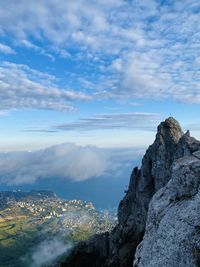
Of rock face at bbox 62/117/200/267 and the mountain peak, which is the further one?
the mountain peak

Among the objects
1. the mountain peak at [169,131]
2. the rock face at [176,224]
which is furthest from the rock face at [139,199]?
the rock face at [176,224]

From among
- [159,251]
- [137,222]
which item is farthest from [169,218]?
[137,222]

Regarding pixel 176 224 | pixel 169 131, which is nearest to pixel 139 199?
pixel 169 131

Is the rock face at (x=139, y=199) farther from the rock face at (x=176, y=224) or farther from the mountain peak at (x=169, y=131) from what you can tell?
the rock face at (x=176, y=224)

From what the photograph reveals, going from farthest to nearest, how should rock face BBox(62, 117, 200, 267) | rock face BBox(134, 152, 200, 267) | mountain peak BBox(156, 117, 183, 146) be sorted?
mountain peak BBox(156, 117, 183, 146) → rock face BBox(62, 117, 200, 267) → rock face BBox(134, 152, 200, 267)

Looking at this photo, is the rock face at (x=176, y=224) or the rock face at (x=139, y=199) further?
the rock face at (x=139, y=199)

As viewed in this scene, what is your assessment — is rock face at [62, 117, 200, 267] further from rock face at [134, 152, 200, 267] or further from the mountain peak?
rock face at [134, 152, 200, 267]

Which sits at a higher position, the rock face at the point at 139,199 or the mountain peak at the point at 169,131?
the mountain peak at the point at 169,131

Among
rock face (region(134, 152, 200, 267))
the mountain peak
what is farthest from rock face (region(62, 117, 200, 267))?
rock face (region(134, 152, 200, 267))

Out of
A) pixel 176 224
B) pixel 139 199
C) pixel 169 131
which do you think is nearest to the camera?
pixel 176 224

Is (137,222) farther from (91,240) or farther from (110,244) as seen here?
(91,240)

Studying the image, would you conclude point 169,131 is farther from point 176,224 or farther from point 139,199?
point 176,224
